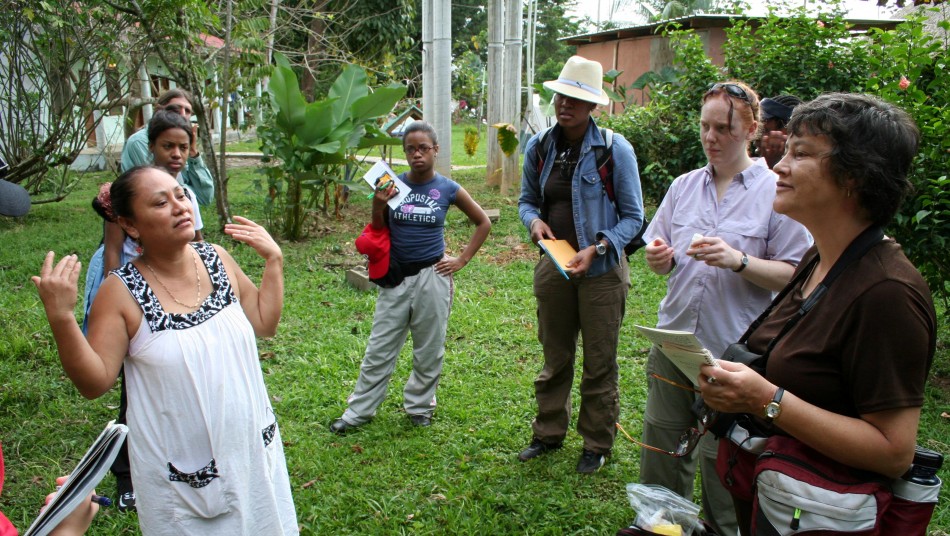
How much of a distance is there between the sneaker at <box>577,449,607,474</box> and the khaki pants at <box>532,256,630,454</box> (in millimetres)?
31

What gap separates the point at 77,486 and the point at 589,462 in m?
2.82

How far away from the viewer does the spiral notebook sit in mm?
1564

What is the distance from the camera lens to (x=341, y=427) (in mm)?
4367

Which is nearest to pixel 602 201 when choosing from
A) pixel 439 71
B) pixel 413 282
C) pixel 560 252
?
pixel 560 252

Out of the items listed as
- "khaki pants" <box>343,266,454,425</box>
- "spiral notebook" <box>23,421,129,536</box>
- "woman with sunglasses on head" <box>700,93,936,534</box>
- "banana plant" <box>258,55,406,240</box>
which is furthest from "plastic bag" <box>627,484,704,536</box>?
"banana plant" <box>258,55,406,240</box>

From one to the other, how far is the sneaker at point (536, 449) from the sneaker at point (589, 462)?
0.23m

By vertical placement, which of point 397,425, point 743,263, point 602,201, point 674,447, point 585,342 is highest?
point 602,201

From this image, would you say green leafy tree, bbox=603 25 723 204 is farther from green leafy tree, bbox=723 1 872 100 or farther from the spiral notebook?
the spiral notebook

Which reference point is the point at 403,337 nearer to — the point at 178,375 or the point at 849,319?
the point at 178,375

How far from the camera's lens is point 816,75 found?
6.84m

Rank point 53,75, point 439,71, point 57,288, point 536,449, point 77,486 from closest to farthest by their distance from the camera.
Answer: point 77,486
point 57,288
point 536,449
point 439,71
point 53,75

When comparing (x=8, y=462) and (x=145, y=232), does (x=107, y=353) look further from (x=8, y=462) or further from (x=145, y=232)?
(x=8, y=462)

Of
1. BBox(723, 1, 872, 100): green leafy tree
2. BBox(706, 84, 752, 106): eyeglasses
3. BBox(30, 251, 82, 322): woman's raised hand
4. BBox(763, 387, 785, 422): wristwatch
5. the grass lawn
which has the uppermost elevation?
BBox(723, 1, 872, 100): green leafy tree

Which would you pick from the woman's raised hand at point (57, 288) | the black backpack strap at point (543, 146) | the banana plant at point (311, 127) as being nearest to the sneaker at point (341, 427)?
the black backpack strap at point (543, 146)
